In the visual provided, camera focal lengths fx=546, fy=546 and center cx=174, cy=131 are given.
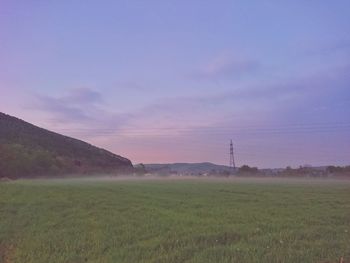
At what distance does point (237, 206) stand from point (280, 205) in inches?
77.9

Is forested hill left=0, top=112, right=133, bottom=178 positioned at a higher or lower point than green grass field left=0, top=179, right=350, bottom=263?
higher

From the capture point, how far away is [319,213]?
20.4 meters

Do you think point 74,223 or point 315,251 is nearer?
point 315,251

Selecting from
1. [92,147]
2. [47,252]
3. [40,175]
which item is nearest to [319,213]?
[47,252]

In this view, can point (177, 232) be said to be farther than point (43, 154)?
No

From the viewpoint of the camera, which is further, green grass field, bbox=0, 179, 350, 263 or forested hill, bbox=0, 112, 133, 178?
forested hill, bbox=0, 112, 133, 178

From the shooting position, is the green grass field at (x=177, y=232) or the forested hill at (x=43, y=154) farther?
the forested hill at (x=43, y=154)

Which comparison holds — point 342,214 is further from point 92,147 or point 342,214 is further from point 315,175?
point 92,147

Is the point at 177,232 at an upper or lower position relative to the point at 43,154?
lower

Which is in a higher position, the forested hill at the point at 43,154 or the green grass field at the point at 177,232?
the forested hill at the point at 43,154

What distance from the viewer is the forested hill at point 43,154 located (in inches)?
3632

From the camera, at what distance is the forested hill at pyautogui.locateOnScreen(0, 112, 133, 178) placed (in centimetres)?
9225

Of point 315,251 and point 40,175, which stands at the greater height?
point 40,175

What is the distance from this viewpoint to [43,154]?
10025 cm
